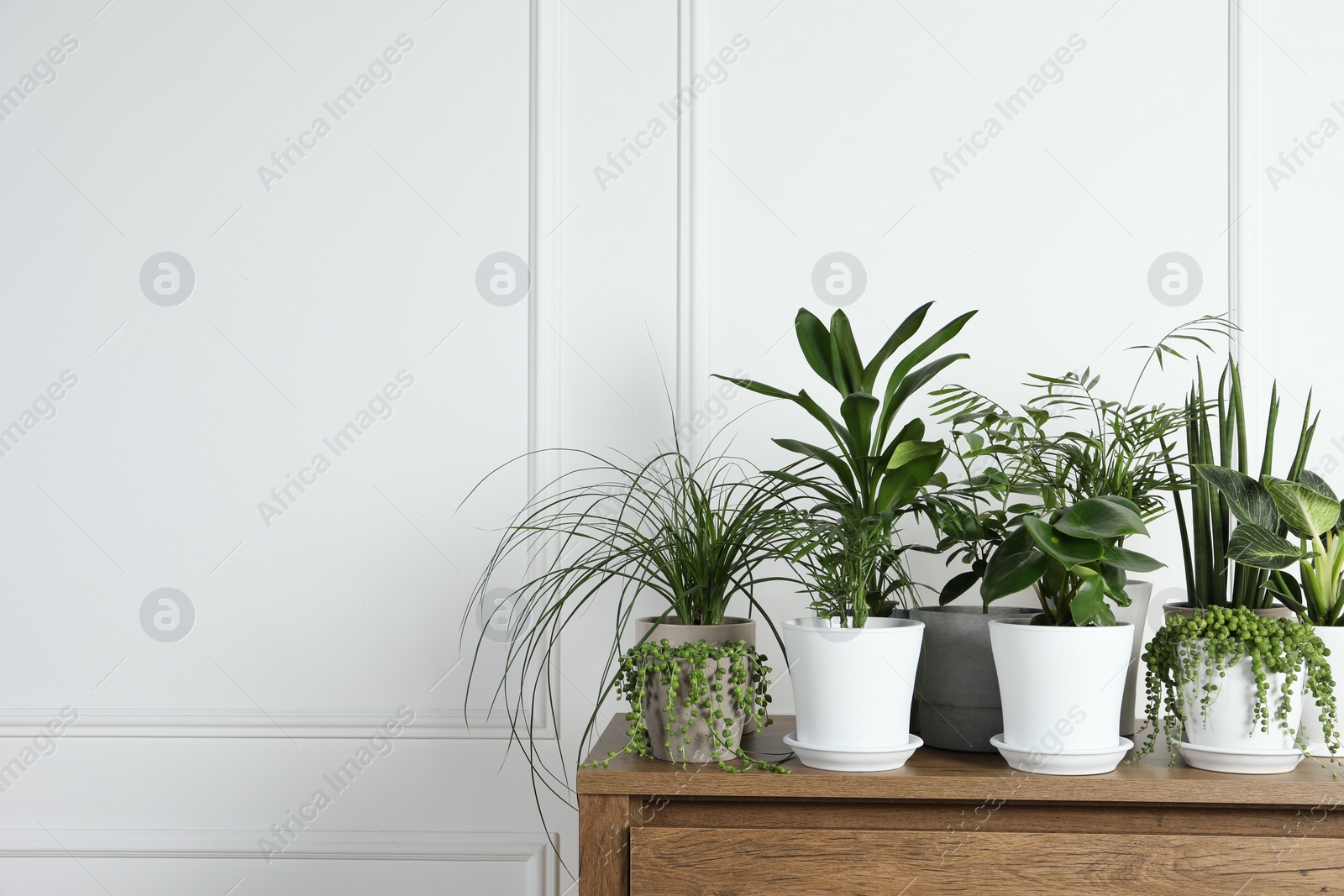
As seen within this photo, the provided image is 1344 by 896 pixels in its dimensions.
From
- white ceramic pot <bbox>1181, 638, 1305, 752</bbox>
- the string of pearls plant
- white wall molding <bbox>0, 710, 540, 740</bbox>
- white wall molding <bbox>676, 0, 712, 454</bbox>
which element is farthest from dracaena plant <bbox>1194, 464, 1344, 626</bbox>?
white wall molding <bbox>0, 710, 540, 740</bbox>

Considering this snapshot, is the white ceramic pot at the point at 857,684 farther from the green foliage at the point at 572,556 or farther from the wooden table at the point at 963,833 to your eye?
the green foliage at the point at 572,556

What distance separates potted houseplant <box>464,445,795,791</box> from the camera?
106cm

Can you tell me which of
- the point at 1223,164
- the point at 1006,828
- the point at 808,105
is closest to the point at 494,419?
the point at 808,105

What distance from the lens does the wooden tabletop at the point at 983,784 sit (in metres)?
0.97

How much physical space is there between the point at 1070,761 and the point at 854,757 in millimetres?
240

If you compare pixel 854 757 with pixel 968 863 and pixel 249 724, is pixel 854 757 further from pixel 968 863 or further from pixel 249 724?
pixel 249 724

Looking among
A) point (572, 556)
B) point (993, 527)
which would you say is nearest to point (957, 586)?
point (993, 527)

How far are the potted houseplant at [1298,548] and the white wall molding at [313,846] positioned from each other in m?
1.11

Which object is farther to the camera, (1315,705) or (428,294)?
(428,294)

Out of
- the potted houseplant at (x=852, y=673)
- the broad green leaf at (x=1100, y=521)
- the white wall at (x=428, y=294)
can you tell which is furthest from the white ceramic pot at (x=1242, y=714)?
the white wall at (x=428, y=294)

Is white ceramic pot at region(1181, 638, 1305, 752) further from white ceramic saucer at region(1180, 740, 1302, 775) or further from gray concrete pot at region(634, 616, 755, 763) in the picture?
gray concrete pot at region(634, 616, 755, 763)

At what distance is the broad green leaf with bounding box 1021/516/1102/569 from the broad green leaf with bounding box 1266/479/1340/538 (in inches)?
10.5

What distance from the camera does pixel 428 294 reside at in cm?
153

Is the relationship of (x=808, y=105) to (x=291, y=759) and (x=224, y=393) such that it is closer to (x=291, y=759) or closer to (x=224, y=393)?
(x=224, y=393)
